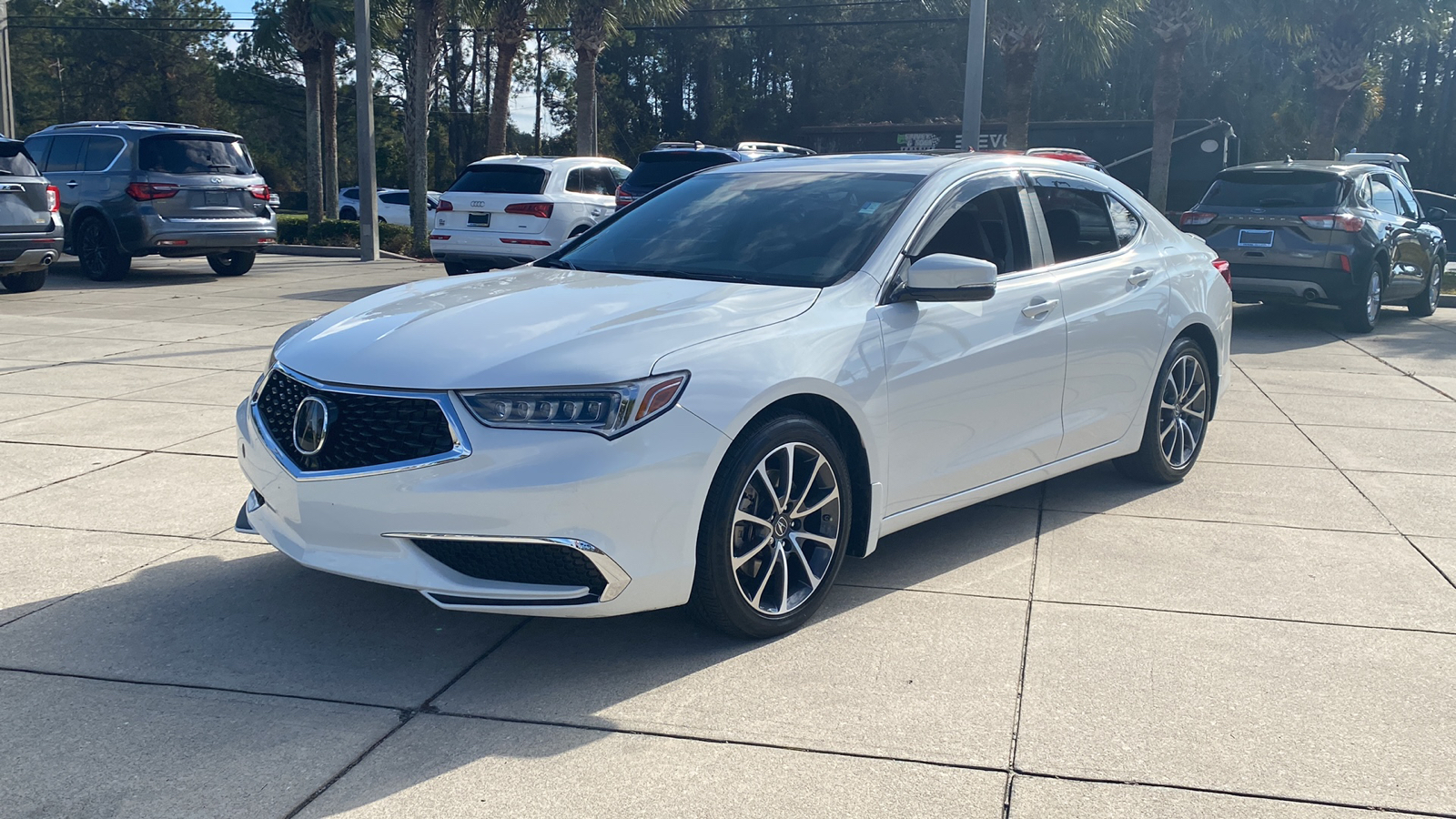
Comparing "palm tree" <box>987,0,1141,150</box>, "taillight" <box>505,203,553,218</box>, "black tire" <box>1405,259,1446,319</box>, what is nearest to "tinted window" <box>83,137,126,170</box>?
"taillight" <box>505,203,553,218</box>

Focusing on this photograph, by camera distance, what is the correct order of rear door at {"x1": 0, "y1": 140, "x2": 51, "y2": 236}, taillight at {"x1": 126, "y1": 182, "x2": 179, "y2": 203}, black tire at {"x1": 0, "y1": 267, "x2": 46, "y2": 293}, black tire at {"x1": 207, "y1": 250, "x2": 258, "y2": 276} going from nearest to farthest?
rear door at {"x1": 0, "y1": 140, "x2": 51, "y2": 236} → black tire at {"x1": 0, "y1": 267, "x2": 46, "y2": 293} → taillight at {"x1": 126, "y1": 182, "x2": 179, "y2": 203} → black tire at {"x1": 207, "y1": 250, "x2": 258, "y2": 276}

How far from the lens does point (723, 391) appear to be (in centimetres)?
386

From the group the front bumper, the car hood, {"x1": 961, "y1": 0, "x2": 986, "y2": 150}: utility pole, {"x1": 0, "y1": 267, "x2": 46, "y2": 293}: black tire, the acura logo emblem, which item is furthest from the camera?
{"x1": 961, "y1": 0, "x2": 986, "y2": 150}: utility pole

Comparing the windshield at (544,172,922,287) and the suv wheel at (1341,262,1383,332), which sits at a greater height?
the windshield at (544,172,922,287)

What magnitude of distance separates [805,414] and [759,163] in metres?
1.90

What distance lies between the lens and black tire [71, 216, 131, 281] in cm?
1600

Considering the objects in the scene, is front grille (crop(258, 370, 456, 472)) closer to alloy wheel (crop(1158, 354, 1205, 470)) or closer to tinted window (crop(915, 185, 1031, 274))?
tinted window (crop(915, 185, 1031, 274))

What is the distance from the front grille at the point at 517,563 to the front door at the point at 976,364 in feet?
4.24

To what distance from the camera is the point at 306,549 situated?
3922 millimetres

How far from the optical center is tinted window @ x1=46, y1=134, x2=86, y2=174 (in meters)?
16.2

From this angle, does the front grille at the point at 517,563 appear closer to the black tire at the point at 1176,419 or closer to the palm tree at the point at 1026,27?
the black tire at the point at 1176,419

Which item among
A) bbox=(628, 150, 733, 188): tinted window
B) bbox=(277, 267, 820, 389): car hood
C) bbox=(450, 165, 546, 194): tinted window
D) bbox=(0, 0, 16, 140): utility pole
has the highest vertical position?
bbox=(0, 0, 16, 140): utility pole

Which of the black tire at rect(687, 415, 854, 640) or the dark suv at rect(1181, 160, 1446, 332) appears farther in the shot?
the dark suv at rect(1181, 160, 1446, 332)

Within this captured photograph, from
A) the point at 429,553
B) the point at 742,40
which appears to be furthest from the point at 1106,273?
the point at 742,40
